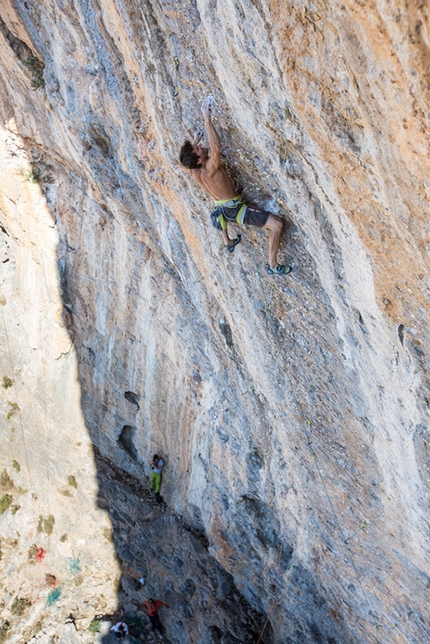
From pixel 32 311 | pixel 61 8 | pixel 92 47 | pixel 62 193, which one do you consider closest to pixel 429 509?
pixel 92 47

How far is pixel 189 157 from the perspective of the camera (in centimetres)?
479

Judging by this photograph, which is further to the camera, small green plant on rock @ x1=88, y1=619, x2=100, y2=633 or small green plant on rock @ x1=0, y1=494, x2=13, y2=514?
small green plant on rock @ x1=0, y1=494, x2=13, y2=514

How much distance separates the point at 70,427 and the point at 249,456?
4.61 meters

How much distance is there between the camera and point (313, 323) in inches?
202

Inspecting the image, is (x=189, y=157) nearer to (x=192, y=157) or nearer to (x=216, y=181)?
(x=192, y=157)

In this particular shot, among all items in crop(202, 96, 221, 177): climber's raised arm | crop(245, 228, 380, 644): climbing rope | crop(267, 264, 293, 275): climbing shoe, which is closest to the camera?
crop(202, 96, 221, 177): climber's raised arm

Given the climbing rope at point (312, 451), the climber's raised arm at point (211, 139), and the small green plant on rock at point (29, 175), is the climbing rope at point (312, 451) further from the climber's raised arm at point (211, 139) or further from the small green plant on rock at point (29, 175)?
the small green plant on rock at point (29, 175)

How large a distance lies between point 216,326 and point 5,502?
627cm

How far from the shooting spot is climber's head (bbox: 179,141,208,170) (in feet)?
15.7

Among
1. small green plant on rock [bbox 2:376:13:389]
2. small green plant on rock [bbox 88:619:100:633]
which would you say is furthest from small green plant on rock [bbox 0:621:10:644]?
small green plant on rock [bbox 2:376:13:389]

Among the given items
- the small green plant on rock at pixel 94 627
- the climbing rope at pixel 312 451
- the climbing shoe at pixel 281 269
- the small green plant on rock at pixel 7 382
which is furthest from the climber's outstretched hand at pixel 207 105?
the small green plant on rock at pixel 94 627

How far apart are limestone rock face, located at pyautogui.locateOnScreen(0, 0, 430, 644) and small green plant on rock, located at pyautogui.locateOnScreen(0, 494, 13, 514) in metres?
0.03

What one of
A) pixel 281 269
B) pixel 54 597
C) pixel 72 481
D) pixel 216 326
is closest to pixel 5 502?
Result: pixel 72 481

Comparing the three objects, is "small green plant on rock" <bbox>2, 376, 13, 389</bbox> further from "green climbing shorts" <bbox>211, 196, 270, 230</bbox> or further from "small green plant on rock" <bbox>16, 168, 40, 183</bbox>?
"green climbing shorts" <bbox>211, 196, 270, 230</bbox>
